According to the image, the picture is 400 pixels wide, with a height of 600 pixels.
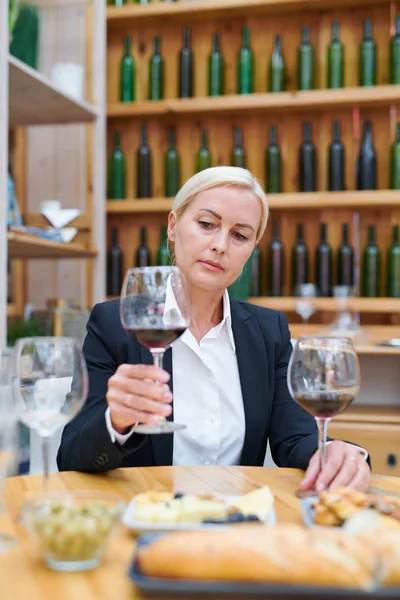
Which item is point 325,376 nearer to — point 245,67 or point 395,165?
point 395,165

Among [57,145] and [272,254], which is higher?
[57,145]

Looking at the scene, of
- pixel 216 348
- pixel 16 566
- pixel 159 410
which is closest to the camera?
pixel 16 566

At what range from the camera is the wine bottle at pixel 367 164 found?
11.0 feet

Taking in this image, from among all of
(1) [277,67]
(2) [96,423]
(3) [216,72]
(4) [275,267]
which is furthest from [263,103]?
(2) [96,423]

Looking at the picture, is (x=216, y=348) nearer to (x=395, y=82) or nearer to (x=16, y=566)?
(x=16, y=566)

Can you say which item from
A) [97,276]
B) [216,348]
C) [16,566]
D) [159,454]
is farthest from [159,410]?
[97,276]

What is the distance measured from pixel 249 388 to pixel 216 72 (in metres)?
2.44

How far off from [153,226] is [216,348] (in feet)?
7.33

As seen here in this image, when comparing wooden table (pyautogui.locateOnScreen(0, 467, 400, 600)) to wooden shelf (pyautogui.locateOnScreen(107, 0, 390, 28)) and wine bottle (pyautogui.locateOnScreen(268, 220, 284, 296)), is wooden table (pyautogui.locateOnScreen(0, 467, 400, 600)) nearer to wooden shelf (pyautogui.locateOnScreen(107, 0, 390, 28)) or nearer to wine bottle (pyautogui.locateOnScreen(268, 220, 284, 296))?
wine bottle (pyautogui.locateOnScreen(268, 220, 284, 296))

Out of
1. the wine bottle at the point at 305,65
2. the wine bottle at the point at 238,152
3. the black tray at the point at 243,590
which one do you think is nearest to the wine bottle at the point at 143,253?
the wine bottle at the point at 238,152

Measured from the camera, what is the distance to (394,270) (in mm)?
3295

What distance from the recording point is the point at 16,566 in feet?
2.33

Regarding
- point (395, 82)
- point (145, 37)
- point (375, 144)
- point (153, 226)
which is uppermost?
point (145, 37)

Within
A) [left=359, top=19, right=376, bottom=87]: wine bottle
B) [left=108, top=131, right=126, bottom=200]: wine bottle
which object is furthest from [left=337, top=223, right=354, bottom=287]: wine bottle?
[left=108, top=131, right=126, bottom=200]: wine bottle
